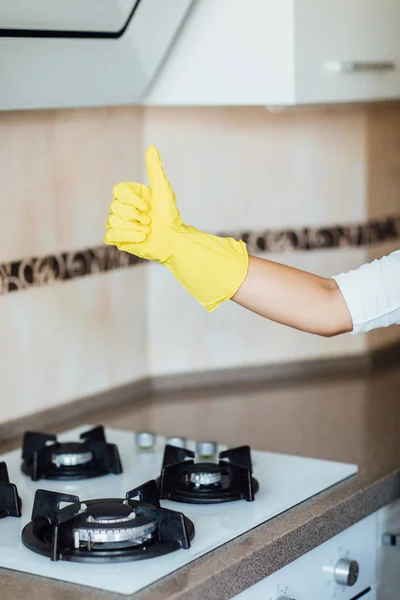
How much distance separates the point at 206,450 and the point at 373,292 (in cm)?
44

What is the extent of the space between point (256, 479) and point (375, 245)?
38.7 inches

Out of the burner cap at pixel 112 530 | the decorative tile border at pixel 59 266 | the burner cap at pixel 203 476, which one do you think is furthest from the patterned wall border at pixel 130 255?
the burner cap at pixel 112 530

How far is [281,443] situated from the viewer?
5.56ft

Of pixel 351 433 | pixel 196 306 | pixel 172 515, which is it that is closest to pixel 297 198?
pixel 196 306

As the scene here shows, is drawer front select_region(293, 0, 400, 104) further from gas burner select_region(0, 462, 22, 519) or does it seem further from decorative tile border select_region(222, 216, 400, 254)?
gas burner select_region(0, 462, 22, 519)

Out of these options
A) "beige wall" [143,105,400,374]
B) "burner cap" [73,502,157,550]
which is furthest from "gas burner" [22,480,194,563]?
"beige wall" [143,105,400,374]

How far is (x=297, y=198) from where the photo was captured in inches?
85.7

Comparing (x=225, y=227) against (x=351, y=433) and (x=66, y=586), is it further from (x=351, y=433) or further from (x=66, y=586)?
(x=66, y=586)

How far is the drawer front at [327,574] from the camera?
1267mm

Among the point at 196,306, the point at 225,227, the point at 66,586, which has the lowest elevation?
the point at 66,586

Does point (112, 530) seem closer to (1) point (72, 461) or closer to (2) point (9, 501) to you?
(2) point (9, 501)

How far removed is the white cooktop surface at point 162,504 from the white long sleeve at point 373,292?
0.95 ft

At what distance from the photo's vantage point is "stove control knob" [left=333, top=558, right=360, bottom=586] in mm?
1366


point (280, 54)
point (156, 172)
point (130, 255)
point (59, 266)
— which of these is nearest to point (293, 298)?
point (156, 172)
